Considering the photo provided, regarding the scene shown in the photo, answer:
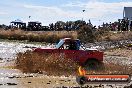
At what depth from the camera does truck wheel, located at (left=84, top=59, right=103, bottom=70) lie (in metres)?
24.4

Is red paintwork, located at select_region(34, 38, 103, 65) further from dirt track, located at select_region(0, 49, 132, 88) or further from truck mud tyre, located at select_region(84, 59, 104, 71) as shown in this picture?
dirt track, located at select_region(0, 49, 132, 88)

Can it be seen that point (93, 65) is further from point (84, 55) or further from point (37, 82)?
point (37, 82)

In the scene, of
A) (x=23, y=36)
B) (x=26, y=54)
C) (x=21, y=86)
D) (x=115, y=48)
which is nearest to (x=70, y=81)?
(x=21, y=86)

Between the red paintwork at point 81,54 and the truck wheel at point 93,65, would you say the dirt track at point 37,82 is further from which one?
the truck wheel at point 93,65

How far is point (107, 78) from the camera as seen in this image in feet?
41.2

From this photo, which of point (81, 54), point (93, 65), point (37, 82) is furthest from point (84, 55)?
point (37, 82)

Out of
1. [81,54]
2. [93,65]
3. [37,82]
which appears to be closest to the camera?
[37,82]

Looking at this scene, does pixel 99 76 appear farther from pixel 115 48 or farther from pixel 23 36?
pixel 23 36

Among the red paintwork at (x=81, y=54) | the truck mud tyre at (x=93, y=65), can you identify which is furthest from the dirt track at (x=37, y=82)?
the truck mud tyre at (x=93, y=65)

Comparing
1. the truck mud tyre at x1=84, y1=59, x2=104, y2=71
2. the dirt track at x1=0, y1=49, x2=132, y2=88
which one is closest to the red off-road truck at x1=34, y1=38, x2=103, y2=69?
the truck mud tyre at x1=84, y1=59, x2=104, y2=71

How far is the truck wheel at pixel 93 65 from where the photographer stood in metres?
24.4

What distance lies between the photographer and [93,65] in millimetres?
24594

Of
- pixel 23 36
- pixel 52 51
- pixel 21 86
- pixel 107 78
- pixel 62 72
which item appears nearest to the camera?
pixel 107 78

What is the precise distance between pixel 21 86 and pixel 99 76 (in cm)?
462
